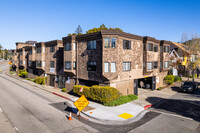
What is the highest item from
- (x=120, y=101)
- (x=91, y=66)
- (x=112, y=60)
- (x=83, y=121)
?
(x=112, y=60)

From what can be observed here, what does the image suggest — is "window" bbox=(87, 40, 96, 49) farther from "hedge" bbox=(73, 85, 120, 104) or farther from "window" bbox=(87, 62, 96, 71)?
"hedge" bbox=(73, 85, 120, 104)

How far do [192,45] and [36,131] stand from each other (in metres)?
36.3

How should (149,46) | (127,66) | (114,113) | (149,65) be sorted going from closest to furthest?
(114,113), (127,66), (149,46), (149,65)

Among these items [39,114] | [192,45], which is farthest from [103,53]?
[192,45]

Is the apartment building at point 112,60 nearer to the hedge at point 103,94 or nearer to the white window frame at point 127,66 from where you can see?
the white window frame at point 127,66

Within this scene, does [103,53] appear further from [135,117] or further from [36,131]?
[36,131]

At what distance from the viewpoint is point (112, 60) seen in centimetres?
1870

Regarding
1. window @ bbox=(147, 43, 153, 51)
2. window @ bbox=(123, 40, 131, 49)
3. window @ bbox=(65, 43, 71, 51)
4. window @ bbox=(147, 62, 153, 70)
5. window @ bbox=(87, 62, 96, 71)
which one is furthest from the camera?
window @ bbox=(147, 62, 153, 70)

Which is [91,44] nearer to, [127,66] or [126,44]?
[126,44]

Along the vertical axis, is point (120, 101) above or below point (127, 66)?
below

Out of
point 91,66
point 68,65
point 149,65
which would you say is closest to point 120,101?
point 91,66

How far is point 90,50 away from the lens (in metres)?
20.6

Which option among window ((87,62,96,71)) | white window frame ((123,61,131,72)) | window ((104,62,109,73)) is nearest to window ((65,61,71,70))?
window ((87,62,96,71))

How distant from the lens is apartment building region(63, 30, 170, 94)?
61.1ft
